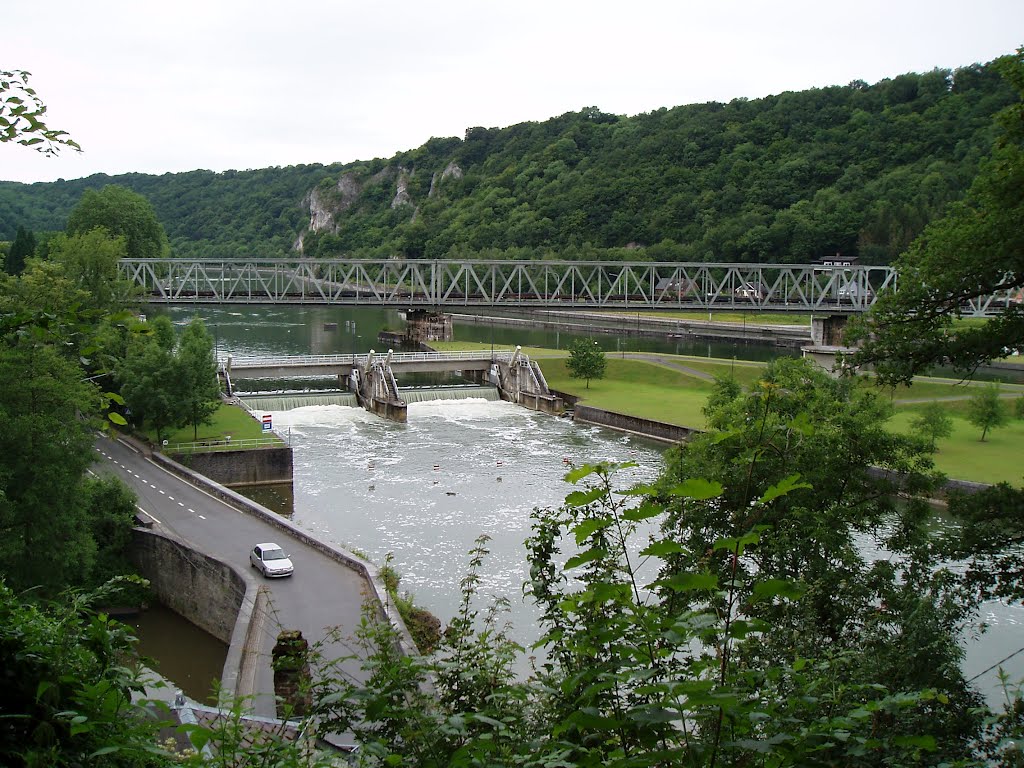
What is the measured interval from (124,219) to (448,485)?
59290mm

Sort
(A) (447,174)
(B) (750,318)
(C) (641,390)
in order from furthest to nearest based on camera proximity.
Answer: (A) (447,174), (B) (750,318), (C) (641,390)

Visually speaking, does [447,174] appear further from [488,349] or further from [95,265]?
[95,265]

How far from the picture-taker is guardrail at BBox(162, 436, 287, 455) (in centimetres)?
3628

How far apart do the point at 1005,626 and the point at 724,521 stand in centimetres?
958

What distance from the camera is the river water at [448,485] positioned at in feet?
79.0

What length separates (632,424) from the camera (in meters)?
47.3

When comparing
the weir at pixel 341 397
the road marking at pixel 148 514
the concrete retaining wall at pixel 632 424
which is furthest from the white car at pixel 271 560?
the weir at pixel 341 397

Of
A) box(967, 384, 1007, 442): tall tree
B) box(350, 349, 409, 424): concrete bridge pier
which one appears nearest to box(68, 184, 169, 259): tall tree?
box(350, 349, 409, 424): concrete bridge pier

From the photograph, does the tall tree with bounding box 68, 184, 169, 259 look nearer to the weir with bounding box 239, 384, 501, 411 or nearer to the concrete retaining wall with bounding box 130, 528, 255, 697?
the weir with bounding box 239, 384, 501, 411

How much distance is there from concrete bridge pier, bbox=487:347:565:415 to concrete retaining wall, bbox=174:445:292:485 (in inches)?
757

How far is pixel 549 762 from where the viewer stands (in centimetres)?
407

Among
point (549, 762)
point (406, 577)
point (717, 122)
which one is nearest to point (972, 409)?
point (406, 577)

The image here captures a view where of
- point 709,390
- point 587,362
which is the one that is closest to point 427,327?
point 587,362

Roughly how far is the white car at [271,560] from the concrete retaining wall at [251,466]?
1386 centimetres
